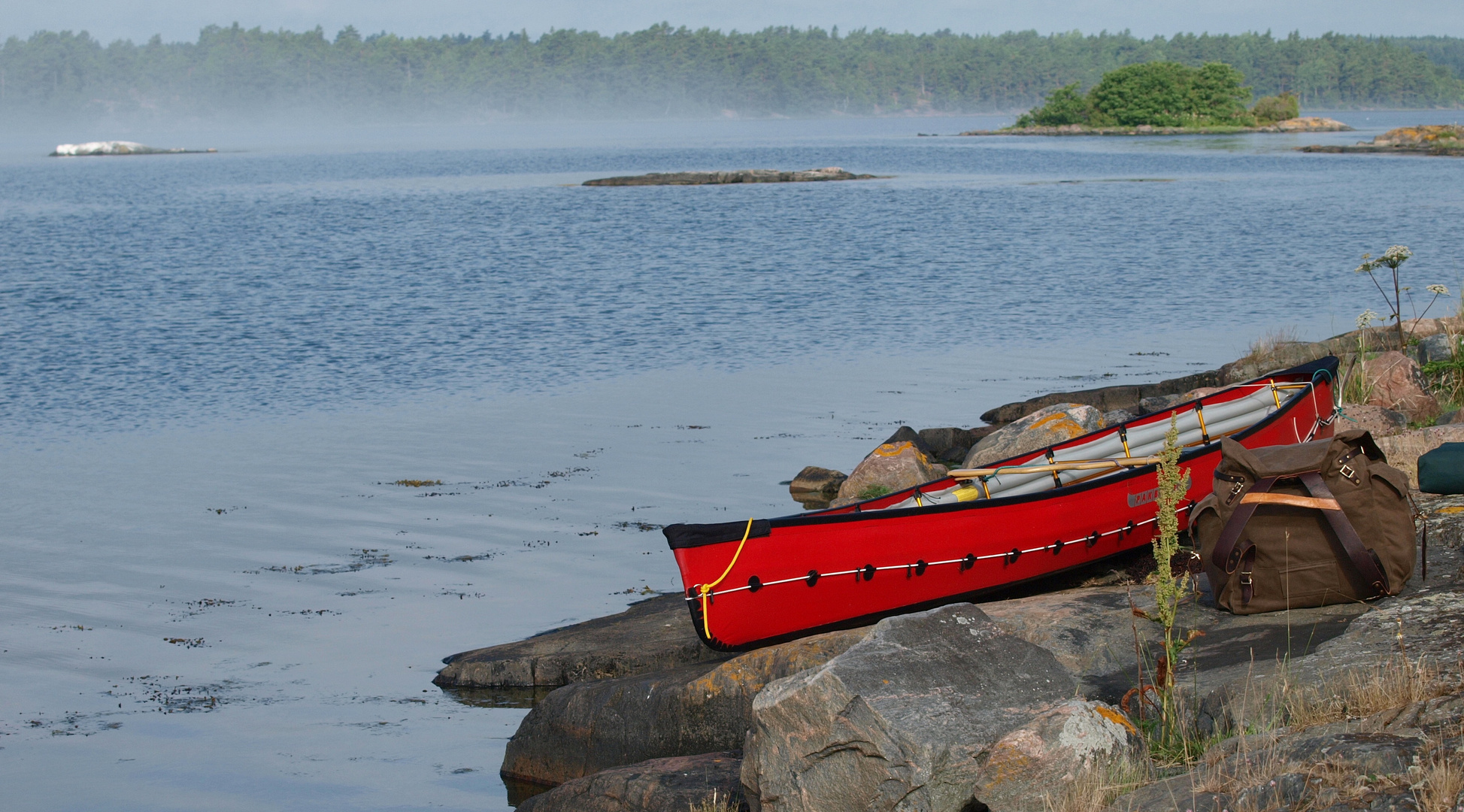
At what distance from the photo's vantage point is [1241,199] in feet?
175

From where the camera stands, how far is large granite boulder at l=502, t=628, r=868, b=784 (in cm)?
699

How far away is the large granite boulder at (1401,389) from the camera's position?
12266 mm

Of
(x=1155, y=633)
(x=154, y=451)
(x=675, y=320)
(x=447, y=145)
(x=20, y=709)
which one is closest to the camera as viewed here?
(x=1155, y=633)

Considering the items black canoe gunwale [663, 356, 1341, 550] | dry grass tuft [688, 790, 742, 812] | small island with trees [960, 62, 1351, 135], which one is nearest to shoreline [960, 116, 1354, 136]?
small island with trees [960, 62, 1351, 135]

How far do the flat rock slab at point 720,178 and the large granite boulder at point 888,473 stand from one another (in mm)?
60376

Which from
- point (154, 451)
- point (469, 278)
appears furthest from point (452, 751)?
point (469, 278)

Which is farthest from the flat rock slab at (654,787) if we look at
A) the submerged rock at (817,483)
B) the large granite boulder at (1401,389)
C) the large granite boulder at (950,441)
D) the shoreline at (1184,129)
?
the shoreline at (1184,129)

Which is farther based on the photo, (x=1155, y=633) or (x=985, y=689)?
(x=1155, y=633)

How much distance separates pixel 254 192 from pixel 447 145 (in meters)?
82.0

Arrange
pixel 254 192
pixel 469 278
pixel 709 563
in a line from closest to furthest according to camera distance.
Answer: pixel 709 563, pixel 469 278, pixel 254 192

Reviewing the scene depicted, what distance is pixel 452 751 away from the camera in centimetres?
796

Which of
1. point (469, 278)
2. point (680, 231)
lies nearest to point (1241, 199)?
point (680, 231)

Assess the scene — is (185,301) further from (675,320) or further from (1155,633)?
(1155,633)

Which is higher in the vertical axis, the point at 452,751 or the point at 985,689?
the point at 985,689
